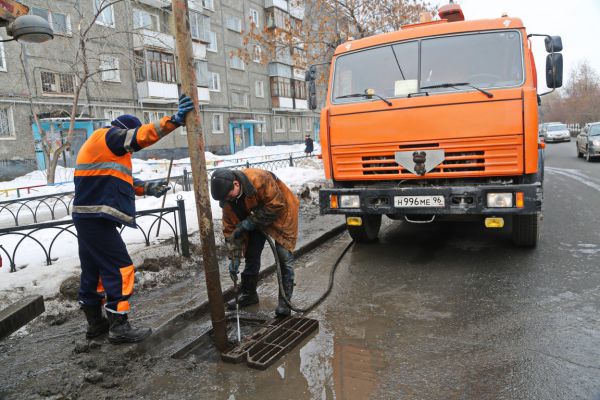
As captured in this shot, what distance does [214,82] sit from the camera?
92.4 feet

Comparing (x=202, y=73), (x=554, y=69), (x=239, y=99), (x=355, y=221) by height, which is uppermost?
(x=202, y=73)

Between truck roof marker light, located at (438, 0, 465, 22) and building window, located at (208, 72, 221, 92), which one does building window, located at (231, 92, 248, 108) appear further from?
truck roof marker light, located at (438, 0, 465, 22)

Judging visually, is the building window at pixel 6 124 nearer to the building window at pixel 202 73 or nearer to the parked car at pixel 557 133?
the building window at pixel 202 73

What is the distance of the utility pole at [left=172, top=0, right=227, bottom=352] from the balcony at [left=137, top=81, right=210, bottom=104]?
785 inches

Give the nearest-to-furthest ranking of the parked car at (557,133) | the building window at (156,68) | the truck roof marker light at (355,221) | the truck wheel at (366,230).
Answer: the truck roof marker light at (355,221), the truck wheel at (366,230), the building window at (156,68), the parked car at (557,133)

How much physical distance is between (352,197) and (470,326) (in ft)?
6.23

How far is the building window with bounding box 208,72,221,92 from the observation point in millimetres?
27812

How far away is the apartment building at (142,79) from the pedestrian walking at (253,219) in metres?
10.0

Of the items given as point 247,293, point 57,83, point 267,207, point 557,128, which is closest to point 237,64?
point 57,83

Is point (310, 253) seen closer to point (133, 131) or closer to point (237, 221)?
point (237, 221)

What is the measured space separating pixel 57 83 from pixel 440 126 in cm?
1942

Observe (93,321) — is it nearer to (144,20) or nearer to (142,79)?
(142,79)

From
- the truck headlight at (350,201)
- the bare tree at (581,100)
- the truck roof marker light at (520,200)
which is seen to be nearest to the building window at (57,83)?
the truck headlight at (350,201)

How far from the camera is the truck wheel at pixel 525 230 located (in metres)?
5.02
